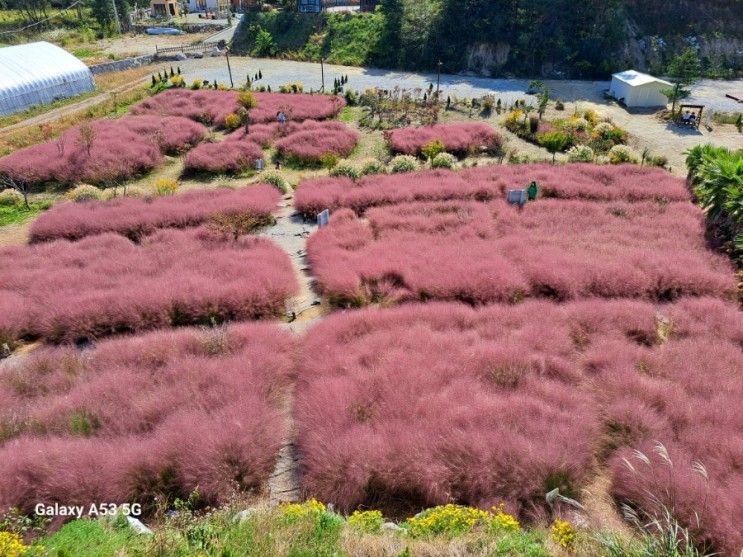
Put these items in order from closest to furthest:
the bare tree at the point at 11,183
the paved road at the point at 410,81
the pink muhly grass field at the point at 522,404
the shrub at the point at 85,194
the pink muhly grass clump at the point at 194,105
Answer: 1. the pink muhly grass field at the point at 522,404
2. the shrub at the point at 85,194
3. the bare tree at the point at 11,183
4. the pink muhly grass clump at the point at 194,105
5. the paved road at the point at 410,81

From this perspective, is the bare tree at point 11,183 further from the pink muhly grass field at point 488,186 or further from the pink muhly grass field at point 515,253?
the pink muhly grass field at point 515,253

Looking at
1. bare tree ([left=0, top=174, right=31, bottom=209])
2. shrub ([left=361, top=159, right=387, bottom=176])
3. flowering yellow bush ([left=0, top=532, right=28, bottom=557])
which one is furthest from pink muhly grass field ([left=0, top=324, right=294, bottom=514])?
bare tree ([left=0, top=174, right=31, bottom=209])

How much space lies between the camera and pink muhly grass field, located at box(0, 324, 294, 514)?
678 centimetres

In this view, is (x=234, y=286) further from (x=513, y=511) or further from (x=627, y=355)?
(x=627, y=355)

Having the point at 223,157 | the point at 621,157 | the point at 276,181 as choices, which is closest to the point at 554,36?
the point at 621,157

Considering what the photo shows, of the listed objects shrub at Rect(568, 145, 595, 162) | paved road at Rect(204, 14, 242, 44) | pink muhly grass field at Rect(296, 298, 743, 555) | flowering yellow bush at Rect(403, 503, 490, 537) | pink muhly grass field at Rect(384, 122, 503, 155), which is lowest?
pink muhly grass field at Rect(296, 298, 743, 555)

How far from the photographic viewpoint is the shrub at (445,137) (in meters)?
24.9

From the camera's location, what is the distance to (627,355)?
9.52 m

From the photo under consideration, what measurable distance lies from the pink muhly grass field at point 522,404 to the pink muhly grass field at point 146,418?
0.92 metres

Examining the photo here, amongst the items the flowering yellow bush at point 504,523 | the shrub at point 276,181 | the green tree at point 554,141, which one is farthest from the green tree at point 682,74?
the flowering yellow bush at point 504,523

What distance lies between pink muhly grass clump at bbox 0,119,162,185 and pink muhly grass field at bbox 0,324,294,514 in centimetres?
1481

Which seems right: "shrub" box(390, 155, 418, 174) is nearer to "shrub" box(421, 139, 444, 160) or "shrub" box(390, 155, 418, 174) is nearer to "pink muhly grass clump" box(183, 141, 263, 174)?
"shrub" box(421, 139, 444, 160)

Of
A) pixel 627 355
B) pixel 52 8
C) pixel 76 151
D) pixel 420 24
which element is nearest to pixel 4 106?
pixel 76 151

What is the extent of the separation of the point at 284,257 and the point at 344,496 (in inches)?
351
